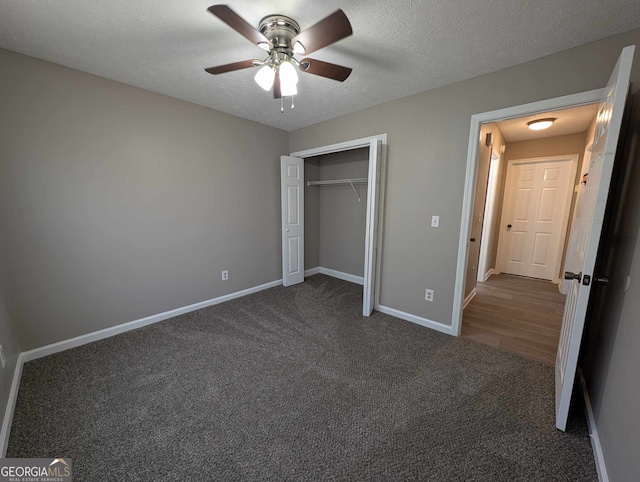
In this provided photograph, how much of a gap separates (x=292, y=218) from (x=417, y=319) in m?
2.25

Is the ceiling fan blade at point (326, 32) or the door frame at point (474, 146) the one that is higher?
the ceiling fan blade at point (326, 32)

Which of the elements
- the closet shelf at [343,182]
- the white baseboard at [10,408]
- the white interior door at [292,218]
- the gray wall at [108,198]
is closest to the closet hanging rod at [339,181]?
the closet shelf at [343,182]

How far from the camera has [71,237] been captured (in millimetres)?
2209

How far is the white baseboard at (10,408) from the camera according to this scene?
4.40ft

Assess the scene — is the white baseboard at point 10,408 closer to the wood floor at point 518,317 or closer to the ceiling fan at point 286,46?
the ceiling fan at point 286,46

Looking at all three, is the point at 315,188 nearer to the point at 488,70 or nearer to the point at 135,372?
the point at 488,70

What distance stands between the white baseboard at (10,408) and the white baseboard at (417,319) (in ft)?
9.81

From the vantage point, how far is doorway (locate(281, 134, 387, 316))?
2.76 m

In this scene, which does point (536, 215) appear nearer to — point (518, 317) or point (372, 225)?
point (518, 317)

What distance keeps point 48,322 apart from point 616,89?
4.16 metres

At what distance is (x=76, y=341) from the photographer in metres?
2.31

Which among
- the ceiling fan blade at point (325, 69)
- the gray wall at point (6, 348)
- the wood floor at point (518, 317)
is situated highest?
the ceiling fan blade at point (325, 69)

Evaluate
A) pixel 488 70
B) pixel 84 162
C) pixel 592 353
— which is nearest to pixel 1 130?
pixel 84 162

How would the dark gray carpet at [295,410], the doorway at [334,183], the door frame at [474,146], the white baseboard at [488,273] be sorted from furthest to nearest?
the white baseboard at [488,273], the doorway at [334,183], the door frame at [474,146], the dark gray carpet at [295,410]
